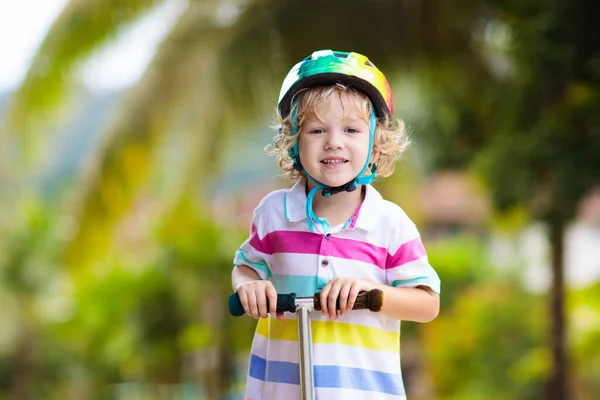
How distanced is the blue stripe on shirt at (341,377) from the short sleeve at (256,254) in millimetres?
223

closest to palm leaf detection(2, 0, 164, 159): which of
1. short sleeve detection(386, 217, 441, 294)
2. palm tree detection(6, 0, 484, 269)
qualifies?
palm tree detection(6, 0, 484, 269)

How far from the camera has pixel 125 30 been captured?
300 inches

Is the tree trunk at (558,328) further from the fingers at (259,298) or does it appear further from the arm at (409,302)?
the fingers at (259,298)

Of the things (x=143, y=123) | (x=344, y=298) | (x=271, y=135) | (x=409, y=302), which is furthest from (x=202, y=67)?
(x=344, y=298)

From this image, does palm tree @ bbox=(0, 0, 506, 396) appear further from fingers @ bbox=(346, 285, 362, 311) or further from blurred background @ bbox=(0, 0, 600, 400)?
fingers @ bbox=(346, 285, 362, 311)

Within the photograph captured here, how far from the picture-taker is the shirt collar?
1998 mm

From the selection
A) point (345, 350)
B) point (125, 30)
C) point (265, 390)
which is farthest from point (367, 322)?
point (125, 30)

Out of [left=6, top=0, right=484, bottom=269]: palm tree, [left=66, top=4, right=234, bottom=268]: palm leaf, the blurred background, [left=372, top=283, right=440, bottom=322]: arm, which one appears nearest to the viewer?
[left=372, top=283, right=440, bottom=322]: arm

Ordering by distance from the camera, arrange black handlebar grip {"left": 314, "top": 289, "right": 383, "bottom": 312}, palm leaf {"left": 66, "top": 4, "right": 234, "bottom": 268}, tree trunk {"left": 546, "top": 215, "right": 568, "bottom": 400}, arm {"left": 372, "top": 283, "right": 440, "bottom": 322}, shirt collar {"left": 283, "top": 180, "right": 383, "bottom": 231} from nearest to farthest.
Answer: black handlebar grip {"left": 314, "top": 289, "right": 383, "bottom": 312}, arm {"left": 372, "top": 283, "right": 440, "bottom": 322}, shirt collar {"left": 283, "top": 180, "right": 383, "bottom": 231}, tree trunk {"left": 546, "top": 215, "right": 568, "bottom": 400}, palm leaf {"left": 66, "top": 4, "right": 234, "bottom": 268}

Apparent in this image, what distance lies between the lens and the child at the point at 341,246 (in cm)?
196

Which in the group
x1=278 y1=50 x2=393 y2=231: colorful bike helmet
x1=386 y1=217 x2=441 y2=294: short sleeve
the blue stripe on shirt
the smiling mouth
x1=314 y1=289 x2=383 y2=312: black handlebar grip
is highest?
x1=278 y1=50 x2=393 y2=231: colorful bike helmet

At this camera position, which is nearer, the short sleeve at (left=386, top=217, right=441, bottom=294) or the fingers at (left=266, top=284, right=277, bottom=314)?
the fingers at (left=266, top=284, right=277, bottom=314)

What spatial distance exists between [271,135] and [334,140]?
422cm

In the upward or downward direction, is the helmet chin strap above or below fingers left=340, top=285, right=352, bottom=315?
above
